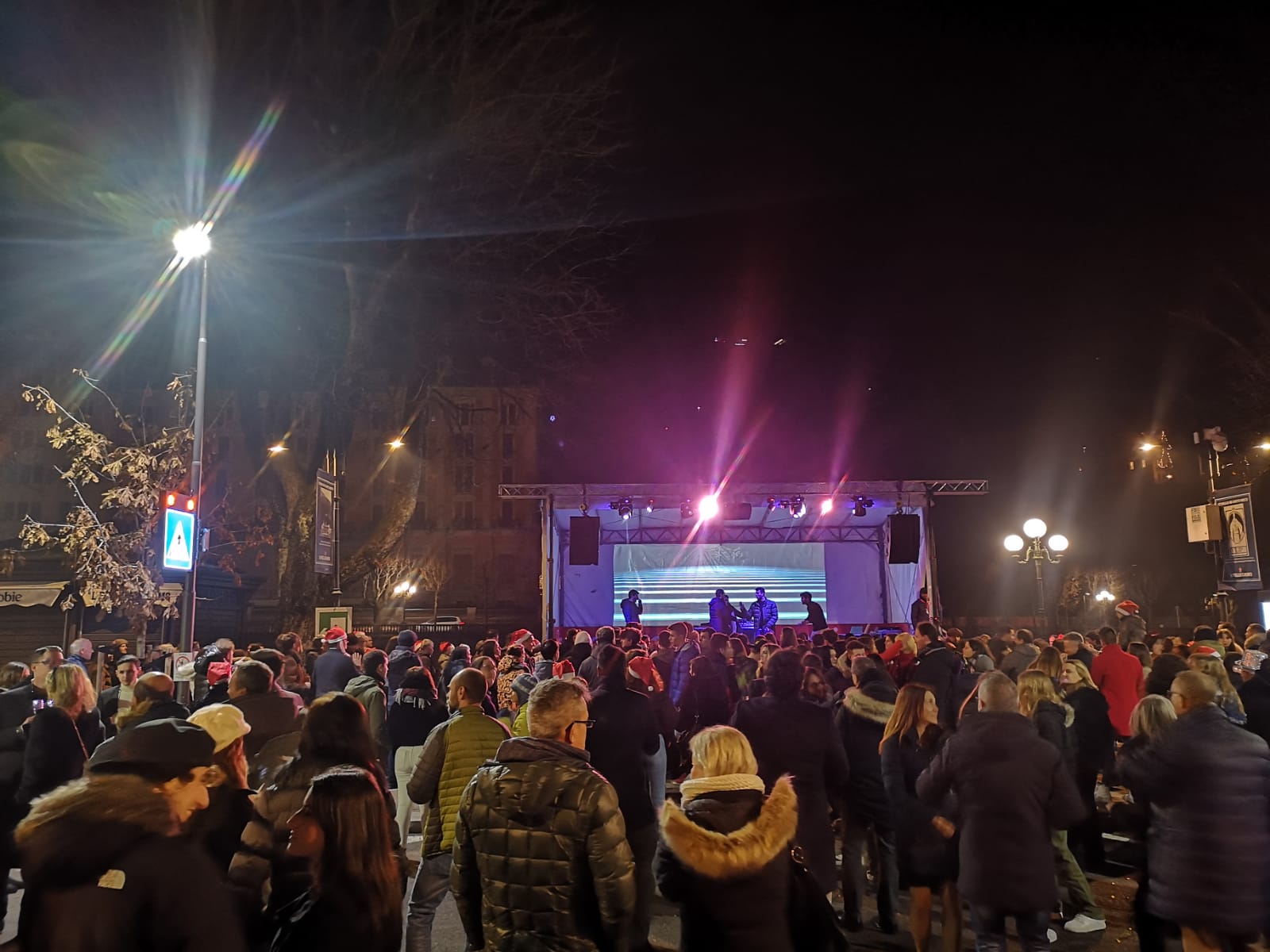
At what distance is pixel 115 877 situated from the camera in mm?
2086

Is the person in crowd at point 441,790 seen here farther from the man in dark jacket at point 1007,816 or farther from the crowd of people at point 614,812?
the man in dark jacket at point 1007,816

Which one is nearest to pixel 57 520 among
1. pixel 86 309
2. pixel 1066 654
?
pixel 86 309

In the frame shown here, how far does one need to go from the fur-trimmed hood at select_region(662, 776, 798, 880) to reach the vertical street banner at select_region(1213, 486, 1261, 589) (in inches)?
739

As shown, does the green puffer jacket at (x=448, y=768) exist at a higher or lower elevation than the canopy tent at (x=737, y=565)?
lower

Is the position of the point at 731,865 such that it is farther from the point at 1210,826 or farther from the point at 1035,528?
the point at 1035,528

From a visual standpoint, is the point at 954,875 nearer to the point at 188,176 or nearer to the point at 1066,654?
the point at 1066,654

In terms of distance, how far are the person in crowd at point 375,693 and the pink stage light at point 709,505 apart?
1334 centimetres

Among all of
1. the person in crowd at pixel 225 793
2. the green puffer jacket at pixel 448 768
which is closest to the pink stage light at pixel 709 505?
the green puffer jacket at pixel 448 768

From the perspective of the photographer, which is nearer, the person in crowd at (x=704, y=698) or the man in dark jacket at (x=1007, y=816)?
the man in dark jacket at (x=1007, y=816)

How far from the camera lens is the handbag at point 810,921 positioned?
288 centimetres

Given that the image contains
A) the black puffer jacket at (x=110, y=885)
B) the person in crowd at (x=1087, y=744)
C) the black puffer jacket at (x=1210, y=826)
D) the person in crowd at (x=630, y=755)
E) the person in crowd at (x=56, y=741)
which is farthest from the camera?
the person in crowd at (x=1087, y=744)

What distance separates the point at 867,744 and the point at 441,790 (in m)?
3.07

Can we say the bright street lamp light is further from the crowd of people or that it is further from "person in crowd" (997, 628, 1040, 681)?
"person in crowd" (997, 628, 1040, 681)

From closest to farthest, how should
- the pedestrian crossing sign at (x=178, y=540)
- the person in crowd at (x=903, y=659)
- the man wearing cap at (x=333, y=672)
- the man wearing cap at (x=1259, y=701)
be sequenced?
the man wearing cap at (x=1259, y=701)
the man wearing cap at (x=333, y=672)
the person in crowd at (x=903, y=659)
the pedestrian crossing sign at (x=178, y=540)
